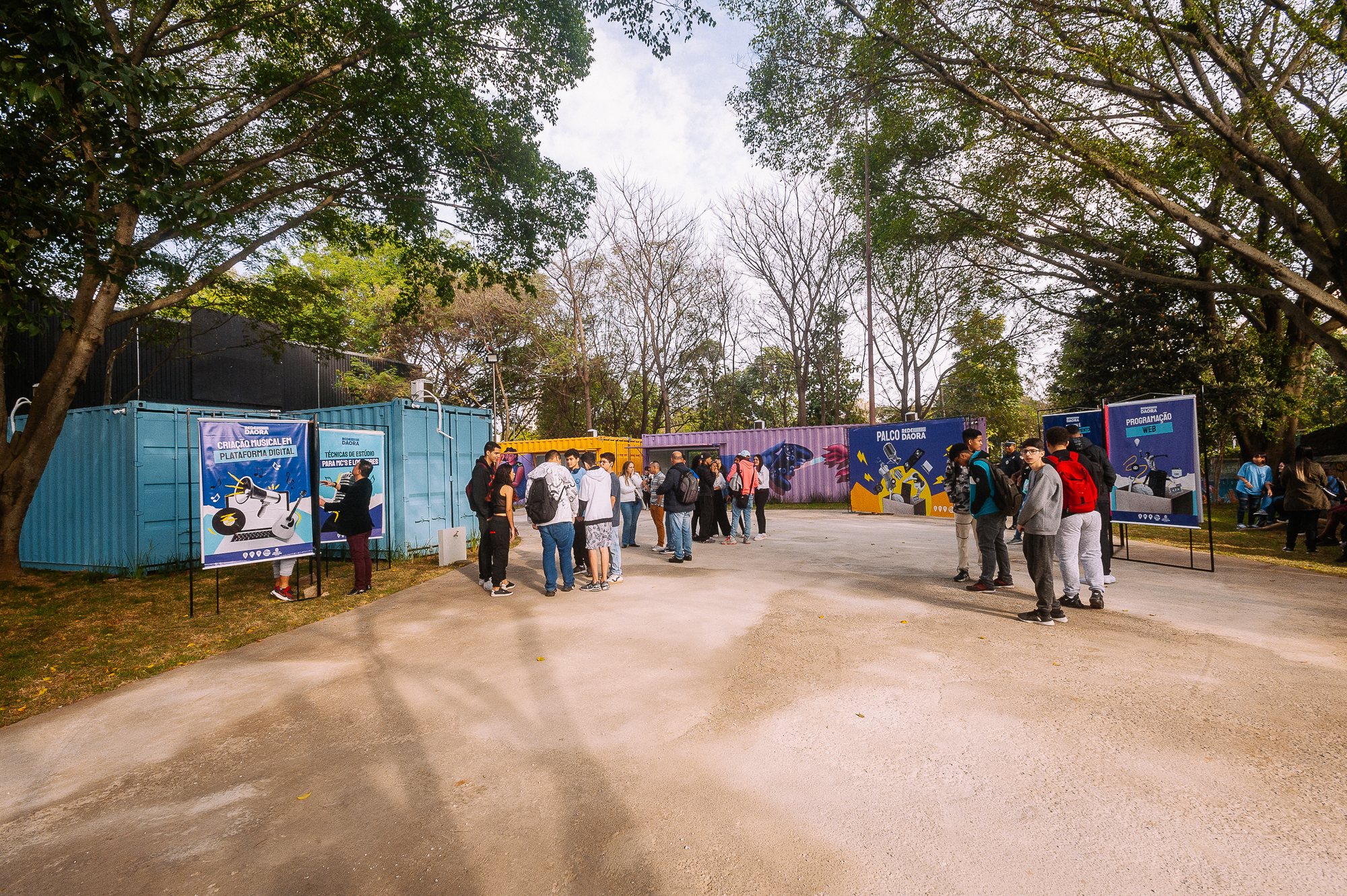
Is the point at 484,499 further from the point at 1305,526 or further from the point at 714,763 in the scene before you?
the point at 1305,526

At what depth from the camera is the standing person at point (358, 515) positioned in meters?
7.15

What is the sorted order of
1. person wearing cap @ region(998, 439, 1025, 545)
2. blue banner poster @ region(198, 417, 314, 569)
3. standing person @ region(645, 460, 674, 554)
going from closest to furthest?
blue banner poster @ region(198, 417, 314, 569) → person wearing cap @ region(998, 439, 1025, 545) → standing person @ region(645, 460, 674, 554)

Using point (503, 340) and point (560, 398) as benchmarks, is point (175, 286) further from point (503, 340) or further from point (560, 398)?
point (560, 398)

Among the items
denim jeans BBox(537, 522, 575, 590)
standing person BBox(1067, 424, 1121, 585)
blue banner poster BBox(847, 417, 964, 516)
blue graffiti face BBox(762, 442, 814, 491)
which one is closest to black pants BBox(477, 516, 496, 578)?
denim jeans BBox(537, 522, 575, 590)

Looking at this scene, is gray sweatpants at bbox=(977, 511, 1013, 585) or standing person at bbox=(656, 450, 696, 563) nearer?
gray sweatpants at bbox=(977, 511, 1013, 585)

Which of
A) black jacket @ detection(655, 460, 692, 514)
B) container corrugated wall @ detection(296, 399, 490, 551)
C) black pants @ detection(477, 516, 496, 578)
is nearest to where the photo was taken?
black pants @ detection(477, 516, 496, 578)

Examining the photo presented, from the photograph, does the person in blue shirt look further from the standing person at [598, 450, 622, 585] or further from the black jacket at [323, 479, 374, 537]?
the black jacket at [323, 479, 374, 537]

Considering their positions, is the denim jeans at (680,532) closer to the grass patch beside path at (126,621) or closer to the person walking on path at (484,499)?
Answer: the person walking on path at (484,499)

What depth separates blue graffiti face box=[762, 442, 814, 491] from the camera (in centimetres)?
2167

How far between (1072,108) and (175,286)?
17.3m

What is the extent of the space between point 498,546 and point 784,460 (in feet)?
52.0

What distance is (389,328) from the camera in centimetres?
2600

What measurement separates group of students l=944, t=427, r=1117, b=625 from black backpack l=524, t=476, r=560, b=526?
500cm

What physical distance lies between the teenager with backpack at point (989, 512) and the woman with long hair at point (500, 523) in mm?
5607
